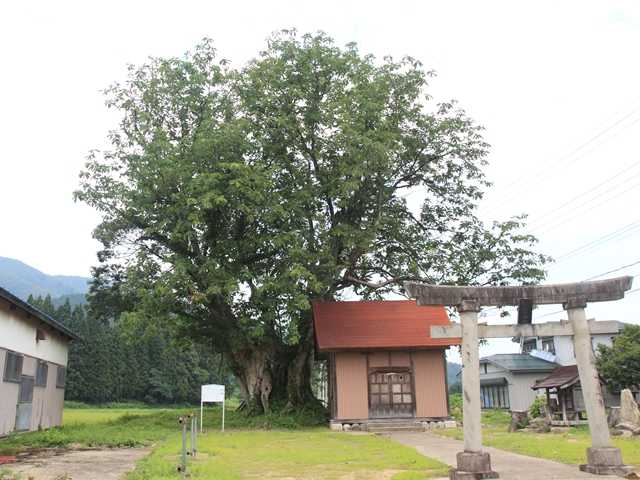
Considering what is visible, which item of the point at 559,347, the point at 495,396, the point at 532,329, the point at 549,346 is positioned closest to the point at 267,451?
the point at 532,329

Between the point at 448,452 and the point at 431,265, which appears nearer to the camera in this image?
the point at 448,452

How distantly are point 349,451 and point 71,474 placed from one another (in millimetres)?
6427

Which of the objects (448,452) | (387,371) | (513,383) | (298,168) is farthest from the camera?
(513,383)

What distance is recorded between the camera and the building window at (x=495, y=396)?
→ 41406 millimetres

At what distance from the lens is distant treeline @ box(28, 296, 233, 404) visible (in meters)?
58.2

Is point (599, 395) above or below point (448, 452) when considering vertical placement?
above

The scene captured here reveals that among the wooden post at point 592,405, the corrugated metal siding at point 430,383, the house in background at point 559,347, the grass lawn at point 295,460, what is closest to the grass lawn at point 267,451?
the grass lawn at point 295,460

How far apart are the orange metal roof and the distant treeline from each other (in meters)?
31.9

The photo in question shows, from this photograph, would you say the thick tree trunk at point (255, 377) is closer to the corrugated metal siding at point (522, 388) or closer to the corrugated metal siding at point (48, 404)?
the corrugated metal siding at point (48, 404)

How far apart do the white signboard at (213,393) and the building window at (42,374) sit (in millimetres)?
6431

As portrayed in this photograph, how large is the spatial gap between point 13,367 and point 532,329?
50.6ft

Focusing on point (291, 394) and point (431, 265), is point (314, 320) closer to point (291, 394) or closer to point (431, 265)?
point (291, 394)

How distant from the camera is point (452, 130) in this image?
2542cm

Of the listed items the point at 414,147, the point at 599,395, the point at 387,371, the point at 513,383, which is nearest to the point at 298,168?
the point at 414,147
